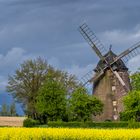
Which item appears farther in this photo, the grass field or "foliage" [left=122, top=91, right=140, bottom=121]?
the grass field

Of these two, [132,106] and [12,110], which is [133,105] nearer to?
[132,106]

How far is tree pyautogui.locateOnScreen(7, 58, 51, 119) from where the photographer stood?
94.7 meters

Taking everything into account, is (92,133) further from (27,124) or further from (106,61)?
(106,61)

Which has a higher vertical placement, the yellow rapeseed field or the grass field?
the grass field

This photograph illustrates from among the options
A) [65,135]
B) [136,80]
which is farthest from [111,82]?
[65,135]

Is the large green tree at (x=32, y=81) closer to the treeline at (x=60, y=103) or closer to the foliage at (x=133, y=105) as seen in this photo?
the treeline at (x=60, y=103)

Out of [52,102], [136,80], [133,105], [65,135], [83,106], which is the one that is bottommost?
[65,135]

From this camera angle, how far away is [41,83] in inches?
3784

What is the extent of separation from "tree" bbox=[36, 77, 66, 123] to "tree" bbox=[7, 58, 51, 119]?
1309cm

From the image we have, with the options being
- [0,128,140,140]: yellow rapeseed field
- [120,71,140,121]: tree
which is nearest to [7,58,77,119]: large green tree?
[120,71,140,121]: tree

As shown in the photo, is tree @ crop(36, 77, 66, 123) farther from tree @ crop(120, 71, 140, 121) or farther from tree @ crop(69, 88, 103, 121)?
tree @ crop(120, 71, 140, 121)

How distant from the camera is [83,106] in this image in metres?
77.2

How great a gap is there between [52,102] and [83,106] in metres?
5.03

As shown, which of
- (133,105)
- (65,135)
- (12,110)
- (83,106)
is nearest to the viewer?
(65,135)
